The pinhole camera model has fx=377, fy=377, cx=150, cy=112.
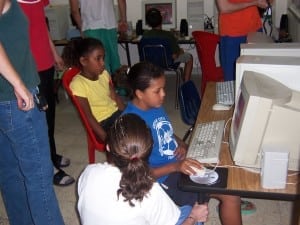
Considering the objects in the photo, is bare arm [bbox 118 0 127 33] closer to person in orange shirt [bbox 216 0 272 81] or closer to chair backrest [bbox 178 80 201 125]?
person in orange shirt [bbox 216 0 272 81]

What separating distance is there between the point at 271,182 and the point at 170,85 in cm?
364

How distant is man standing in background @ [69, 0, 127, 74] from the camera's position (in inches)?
136

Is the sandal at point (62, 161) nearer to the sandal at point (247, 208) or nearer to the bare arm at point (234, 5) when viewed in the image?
the sandal at point (247, 208)

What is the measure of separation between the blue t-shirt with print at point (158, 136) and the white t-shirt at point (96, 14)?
2.03m

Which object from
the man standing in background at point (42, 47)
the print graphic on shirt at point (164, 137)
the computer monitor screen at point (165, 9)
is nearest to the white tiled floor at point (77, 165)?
the man standing in background at point (42, 47)

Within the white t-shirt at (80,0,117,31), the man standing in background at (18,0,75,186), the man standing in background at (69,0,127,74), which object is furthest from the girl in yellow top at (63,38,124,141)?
the white t-shirt at (80,0,117,31)

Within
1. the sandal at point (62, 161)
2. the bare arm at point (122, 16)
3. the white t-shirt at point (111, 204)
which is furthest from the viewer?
the bare arm at point (122, 16)

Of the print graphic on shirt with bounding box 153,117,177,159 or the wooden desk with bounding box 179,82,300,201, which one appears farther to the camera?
the print graphic on shirt with bounding box 153,117,177,159

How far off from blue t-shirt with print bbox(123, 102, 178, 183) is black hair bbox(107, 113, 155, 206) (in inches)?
18.1

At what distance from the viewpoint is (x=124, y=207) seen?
1.09 meters

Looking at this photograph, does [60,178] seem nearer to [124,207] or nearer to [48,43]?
[48,43]

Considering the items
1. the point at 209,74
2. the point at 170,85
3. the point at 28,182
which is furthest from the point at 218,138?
the point at 170,85

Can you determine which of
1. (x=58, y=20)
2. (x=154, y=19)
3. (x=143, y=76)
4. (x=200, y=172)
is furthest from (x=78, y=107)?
(x=58, y=20)

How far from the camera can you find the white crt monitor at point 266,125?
1175 millimetres
